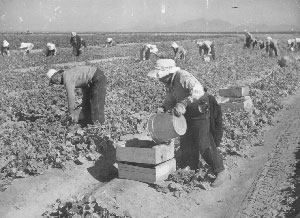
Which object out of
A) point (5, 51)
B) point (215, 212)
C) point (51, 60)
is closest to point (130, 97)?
point (215, 212)

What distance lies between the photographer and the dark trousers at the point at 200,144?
201 inches

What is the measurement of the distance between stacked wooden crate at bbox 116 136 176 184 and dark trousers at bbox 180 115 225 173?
245 millimetres

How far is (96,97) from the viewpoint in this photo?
6656 millimetres

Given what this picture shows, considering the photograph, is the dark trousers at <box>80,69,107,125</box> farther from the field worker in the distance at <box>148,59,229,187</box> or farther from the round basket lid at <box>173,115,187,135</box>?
the round basket lid at <box>173,115,187,135</box>

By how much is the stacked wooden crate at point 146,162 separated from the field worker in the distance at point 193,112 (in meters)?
0.34

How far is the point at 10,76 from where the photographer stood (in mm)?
13797

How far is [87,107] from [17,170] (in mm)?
1932

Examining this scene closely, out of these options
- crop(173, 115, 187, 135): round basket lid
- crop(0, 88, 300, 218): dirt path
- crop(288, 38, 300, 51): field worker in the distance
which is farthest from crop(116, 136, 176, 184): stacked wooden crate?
crop(288, 38, 300, 51): field worker in the distance

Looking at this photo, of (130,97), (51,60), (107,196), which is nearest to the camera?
(107,196)

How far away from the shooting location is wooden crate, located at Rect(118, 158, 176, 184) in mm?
5164

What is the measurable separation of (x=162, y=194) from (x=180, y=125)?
3.11 feet

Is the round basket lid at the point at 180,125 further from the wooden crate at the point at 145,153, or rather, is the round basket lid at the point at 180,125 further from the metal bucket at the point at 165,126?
the wooden crate at the point at 145,153

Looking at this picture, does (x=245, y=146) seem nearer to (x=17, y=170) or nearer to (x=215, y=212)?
(x=215, y=212)

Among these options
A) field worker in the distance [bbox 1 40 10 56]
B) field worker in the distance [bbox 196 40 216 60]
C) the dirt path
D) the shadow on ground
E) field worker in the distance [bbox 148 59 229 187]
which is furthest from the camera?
field worker in the distance [bbox 1 40 10 56]
